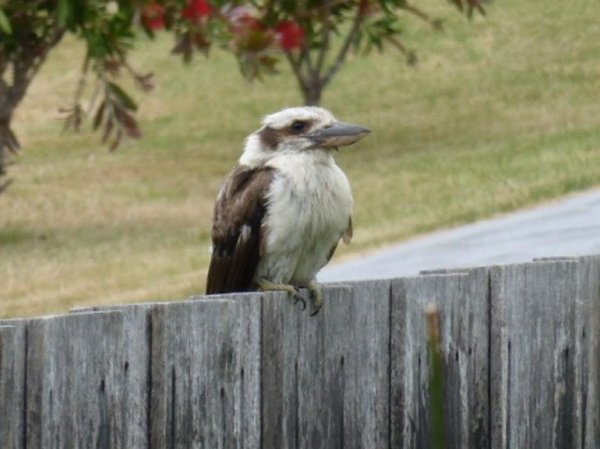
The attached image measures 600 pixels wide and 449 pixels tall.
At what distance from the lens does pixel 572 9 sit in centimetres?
3303

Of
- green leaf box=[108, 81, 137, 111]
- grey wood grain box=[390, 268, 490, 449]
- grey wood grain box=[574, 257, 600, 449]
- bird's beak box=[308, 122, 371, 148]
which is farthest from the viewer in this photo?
green leaf box=[108, 81, 137, 111]

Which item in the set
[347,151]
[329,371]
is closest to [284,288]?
[329,371]

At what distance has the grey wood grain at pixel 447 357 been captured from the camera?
18.8 ft

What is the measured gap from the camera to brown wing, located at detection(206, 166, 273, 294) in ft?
21.4

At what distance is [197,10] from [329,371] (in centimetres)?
629

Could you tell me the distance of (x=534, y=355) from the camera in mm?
6195

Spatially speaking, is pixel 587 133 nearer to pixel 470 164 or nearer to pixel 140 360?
pixel 470 164

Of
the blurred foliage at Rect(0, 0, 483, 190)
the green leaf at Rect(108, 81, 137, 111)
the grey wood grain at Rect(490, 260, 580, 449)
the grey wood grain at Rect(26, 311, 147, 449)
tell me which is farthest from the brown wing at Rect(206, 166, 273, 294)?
the green leaf at Rect(108, 81, 137, 111)

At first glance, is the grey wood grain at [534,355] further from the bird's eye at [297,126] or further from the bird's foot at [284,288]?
the bird's eye at [297,126]

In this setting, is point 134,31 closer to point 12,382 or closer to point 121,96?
point 121,96

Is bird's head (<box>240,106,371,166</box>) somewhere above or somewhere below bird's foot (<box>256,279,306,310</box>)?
above

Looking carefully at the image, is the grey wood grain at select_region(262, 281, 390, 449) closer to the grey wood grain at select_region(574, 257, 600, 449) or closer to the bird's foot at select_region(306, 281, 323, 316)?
the bird's foot at select_region(306, 281, 323, 316)

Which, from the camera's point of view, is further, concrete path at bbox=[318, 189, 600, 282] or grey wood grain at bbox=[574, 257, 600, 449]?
concrete path at bbox=[318, 189, 600, 282]

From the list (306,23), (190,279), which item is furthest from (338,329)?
(190,279)
